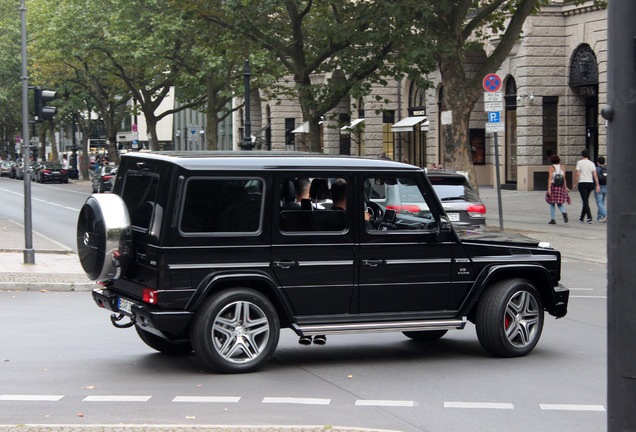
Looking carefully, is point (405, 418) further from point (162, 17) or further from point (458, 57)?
point (162, 17)

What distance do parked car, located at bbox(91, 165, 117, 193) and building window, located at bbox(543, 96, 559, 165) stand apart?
19.8 meters

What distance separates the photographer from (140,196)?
808cm

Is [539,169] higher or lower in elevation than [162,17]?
Result: lower

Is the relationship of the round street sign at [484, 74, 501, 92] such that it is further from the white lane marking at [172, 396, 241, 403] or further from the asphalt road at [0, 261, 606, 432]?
the white lane marking at [172, 396, 241, 403]

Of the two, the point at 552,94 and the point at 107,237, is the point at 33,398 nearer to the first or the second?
the point at 107,237

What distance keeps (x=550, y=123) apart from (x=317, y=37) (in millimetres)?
11771

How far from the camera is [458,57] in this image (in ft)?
76.5

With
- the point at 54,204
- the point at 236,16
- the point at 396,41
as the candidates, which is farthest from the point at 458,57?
the point at 54,204

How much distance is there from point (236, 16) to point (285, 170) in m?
20.8

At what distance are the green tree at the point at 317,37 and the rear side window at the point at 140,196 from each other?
17221 mm

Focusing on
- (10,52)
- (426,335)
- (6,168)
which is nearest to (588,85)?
(426,335)

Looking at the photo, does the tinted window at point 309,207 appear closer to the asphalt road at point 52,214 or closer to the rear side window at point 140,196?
the rear side window at point 140,196

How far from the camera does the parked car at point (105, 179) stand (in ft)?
148

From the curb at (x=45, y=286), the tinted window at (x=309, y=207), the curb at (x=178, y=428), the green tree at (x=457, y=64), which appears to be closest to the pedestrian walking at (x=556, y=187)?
the green tree at (x=457, y=64)
